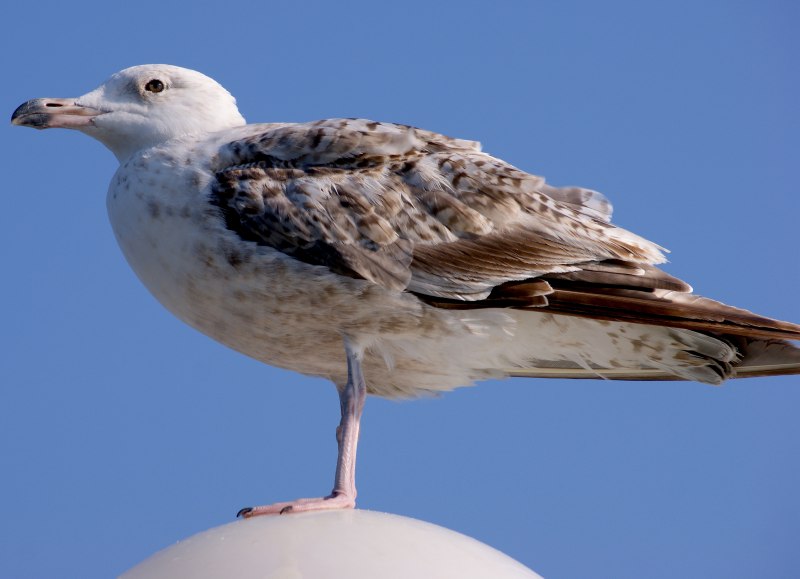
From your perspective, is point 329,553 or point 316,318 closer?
point 329,553

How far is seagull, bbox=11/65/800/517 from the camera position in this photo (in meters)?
5.70

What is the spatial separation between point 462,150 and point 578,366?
4.14ft

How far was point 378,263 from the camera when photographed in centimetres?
574

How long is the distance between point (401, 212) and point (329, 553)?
2.14 m

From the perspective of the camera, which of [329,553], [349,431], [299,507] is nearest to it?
[329,553]

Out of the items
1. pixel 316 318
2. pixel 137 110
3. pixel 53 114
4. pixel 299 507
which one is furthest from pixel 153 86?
pixel 299 507

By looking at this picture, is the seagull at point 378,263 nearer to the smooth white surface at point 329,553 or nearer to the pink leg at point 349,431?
the pink leg at point 349,431

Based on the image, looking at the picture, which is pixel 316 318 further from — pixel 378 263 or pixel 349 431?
pixel 349 431

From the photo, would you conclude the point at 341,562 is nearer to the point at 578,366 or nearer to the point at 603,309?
the point at 603,309

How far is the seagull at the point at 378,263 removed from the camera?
18.7ft

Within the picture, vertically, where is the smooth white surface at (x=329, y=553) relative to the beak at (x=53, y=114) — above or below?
below

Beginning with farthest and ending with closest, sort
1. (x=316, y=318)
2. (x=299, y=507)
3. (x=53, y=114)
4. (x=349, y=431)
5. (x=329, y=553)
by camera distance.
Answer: (x=53, y=114) → (x=349, y=431) → (x=316, y=318) → (x=299, y=507) → (x=329, y=553)

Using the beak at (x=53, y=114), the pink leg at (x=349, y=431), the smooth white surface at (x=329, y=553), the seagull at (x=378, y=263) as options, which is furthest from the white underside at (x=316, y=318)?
the smooth white surface at (x=329, y=553)

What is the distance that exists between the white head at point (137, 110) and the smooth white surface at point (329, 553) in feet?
8.16
